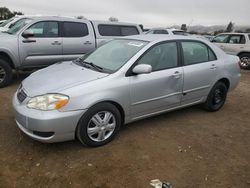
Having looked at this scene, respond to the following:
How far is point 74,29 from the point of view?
7477 millimetres

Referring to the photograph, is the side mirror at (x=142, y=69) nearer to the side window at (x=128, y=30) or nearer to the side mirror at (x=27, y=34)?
the side mirror at (x=27, y=34)

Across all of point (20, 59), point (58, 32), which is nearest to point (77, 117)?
point (20, 59)

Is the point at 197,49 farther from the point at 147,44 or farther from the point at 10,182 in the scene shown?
the point at 10,182

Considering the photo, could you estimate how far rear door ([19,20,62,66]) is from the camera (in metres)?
6.56

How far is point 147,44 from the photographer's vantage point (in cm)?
421

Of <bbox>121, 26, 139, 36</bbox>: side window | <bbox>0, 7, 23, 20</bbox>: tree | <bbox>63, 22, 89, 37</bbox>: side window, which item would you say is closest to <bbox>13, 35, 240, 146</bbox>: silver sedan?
<bbox>63, 22, 89, 37</bbox>: side window

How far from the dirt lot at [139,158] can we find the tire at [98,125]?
0.12m

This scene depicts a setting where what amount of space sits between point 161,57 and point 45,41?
12.2 feet

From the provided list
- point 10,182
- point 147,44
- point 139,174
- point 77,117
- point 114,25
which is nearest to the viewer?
point 10,182

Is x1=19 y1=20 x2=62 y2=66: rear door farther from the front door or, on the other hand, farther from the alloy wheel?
the alloy wheel

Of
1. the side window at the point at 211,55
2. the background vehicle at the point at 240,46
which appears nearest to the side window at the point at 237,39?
the background vehicle at the point at 240,46

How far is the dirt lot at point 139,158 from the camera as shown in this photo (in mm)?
3055

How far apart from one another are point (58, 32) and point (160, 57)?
384cm

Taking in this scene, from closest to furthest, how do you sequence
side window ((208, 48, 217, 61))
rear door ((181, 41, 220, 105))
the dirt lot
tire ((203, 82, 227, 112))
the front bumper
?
1. the dirt lot
2. the front bumper
3. rear door ((181, 41, 220, 105))
4. side window ((208, 48, 217, 61))
5. tire ((203, 82, 227, 112))
